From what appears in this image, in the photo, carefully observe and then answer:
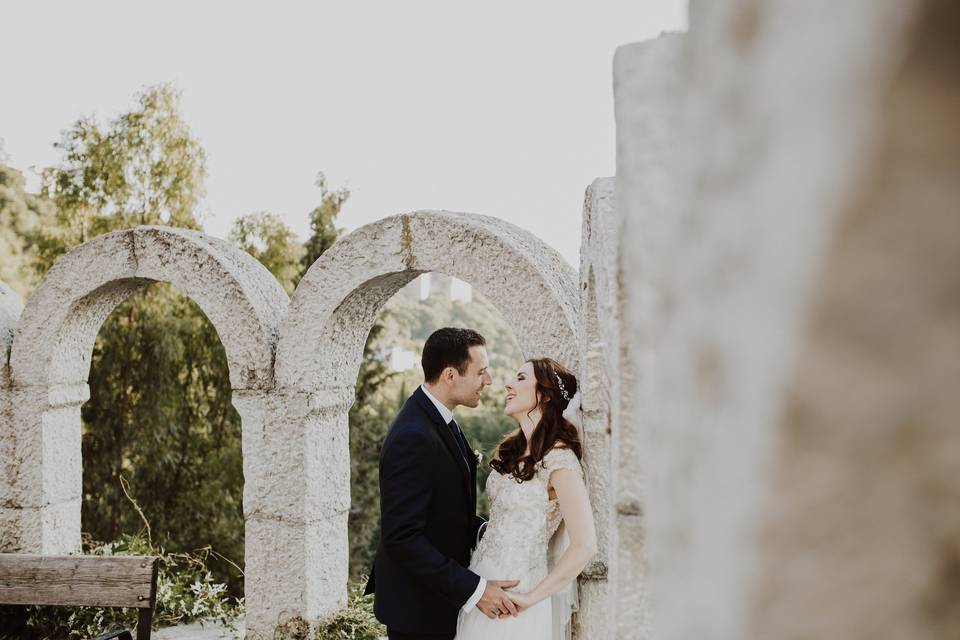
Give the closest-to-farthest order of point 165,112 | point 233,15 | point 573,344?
point 573,344
point 165,112
point 233,15

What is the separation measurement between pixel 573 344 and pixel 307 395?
5.61 ft

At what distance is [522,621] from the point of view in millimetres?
2867

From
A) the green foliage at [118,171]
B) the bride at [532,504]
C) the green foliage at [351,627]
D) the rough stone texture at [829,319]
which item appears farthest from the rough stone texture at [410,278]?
the green foliage at [118,171]

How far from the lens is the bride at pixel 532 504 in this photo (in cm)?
280

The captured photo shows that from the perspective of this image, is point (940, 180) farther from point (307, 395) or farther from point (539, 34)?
point (539, 34)

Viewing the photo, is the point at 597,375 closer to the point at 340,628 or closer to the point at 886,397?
the point at 886,397

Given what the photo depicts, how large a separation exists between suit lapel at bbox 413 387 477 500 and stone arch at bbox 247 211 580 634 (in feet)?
2.59

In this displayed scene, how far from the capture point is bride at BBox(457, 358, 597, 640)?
2.80 meters

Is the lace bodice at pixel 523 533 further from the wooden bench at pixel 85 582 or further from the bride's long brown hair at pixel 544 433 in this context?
the wooden bench at pixel 85 582

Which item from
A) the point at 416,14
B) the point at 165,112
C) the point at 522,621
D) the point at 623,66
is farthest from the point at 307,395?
the point at 416,14

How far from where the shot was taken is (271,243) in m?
13.5

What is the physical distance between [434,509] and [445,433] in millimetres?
303

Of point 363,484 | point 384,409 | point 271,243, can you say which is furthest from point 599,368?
point 384,409

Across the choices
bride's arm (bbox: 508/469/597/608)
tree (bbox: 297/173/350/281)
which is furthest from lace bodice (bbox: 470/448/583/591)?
tree (bbox: 297/173/350/281)
